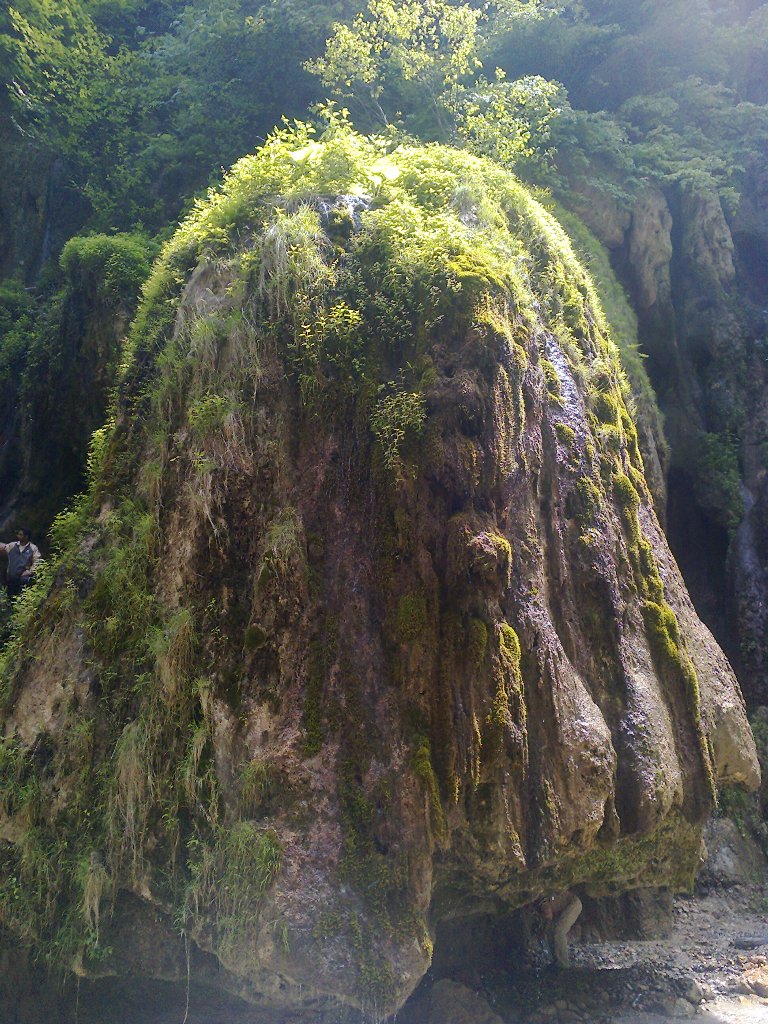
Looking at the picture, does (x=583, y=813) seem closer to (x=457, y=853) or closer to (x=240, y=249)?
(x=457, y=853)

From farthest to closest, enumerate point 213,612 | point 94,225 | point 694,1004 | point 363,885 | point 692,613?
point 94,225, point 692,613, point 694,1004, point 213,612, point 363,885

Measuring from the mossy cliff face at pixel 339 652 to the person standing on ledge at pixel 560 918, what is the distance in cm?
66

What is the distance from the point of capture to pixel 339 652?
5.12m

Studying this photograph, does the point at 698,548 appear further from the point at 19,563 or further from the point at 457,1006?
the point at 19,563

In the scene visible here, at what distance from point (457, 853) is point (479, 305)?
3.92 metres

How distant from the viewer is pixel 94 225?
11305mm

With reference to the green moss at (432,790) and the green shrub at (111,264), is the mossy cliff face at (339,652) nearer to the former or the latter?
the green moss at (432,790)

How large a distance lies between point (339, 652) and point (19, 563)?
468 cm

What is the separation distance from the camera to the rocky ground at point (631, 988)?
19.6 ft

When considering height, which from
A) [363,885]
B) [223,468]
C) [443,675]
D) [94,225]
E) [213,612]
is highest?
[94,225]

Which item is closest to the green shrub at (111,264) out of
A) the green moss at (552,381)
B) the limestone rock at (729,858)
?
the green moss at (552,381)

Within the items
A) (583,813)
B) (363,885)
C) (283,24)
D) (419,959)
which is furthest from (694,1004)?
(283,24)

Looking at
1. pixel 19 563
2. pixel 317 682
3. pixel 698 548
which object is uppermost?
pixel 698 548

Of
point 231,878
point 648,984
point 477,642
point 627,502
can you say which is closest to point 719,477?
point 627,502
